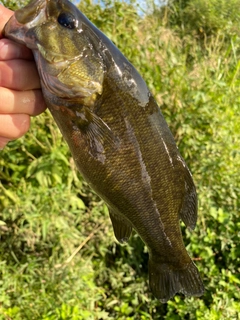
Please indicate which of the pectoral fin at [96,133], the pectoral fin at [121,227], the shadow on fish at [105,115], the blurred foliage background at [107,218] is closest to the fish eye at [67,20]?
the shadow on fish at [105,115]

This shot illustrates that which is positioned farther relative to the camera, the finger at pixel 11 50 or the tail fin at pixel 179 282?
the tail fin at pixel 179 282

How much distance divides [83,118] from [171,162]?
0.38 metres

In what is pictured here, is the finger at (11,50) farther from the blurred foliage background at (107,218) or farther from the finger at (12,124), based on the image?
the blurred foliage background at (107,218)

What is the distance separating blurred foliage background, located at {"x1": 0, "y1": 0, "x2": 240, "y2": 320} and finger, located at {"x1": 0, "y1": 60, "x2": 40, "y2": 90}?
3.96 ft

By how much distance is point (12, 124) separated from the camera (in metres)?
1.27

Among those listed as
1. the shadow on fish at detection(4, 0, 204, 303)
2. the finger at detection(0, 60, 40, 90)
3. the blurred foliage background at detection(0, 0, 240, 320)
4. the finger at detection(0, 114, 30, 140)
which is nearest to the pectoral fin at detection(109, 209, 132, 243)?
the shadow on fish at detection(4, 0, 204, 303)

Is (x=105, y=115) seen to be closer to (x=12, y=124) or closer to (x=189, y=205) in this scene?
(x=12, y=124)

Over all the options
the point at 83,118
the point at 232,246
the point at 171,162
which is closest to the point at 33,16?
the point at 83,118

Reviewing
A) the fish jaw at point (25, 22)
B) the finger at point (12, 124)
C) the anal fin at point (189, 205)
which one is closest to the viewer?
the fish jaw at point (25, 22)

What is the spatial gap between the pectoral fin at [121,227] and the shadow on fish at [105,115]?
0.5 inches

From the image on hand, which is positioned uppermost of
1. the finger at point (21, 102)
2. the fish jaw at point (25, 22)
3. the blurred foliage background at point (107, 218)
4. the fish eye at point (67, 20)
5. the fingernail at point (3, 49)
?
the fish jaw at point (25, 22)

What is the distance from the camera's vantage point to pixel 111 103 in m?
1.29

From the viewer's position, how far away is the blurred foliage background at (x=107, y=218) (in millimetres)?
2502

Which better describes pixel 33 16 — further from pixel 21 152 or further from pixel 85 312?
pixel 85 312
